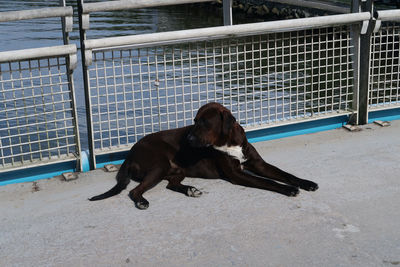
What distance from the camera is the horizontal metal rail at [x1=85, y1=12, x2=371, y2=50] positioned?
383 cm

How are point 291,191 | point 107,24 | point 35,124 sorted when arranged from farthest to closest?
point 107,24 → point 35,124 → point 291,191

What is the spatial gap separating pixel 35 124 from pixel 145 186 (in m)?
0.84

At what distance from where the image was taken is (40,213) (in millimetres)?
3523

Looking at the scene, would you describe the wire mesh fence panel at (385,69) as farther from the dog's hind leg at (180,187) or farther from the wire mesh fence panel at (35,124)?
the wire mesh fence panel at (35,124)

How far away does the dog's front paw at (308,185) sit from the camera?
3699 millimetres

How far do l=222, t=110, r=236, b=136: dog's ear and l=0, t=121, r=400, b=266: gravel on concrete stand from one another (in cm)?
36

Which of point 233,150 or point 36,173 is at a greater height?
point 233,150

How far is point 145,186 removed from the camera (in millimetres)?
3719

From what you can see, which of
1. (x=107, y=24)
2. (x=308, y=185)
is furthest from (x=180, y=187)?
(x=107, y=24)

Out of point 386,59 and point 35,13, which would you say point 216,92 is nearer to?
point 386,59

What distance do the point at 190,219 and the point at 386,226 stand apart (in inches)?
42.0

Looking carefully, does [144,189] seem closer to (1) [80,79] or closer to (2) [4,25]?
(1) [80,79]

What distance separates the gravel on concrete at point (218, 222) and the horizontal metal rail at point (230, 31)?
0.91m

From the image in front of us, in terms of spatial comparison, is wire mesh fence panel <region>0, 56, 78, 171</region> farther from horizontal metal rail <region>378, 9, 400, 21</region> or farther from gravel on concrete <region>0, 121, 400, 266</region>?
horizontal metal rail <region>378, 9, 400, 21</region>
